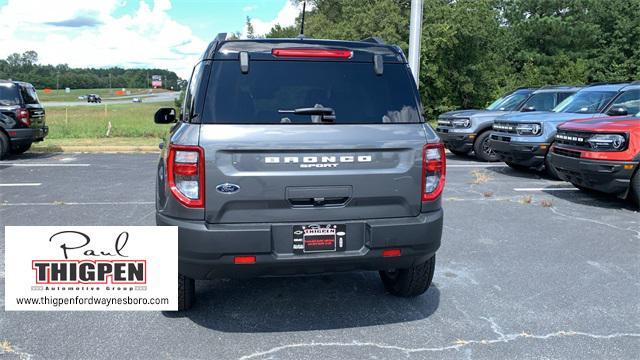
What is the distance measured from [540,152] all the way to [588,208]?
2485 millimetres

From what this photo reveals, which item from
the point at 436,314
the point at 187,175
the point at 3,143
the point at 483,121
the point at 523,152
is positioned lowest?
the point at 436,314

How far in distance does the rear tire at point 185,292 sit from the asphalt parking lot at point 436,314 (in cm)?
8

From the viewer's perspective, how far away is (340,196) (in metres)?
3.33

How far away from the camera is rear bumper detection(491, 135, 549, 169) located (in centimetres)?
995

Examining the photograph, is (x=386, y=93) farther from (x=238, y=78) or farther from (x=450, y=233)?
(x=450, y=233)

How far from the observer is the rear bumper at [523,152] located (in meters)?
9.95

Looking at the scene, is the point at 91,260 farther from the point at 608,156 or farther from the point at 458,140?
the point at 458,140

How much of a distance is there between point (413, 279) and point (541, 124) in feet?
23.1

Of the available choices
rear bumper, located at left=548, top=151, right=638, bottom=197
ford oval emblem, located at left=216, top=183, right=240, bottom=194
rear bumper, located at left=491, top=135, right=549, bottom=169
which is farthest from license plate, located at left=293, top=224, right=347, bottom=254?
rear bumper, located at left=491, top=135, right=549, bottom=169

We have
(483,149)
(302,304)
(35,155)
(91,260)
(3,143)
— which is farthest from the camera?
(35,155)

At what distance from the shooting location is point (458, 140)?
13.0 meters

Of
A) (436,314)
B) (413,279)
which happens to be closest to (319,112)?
(413,279)

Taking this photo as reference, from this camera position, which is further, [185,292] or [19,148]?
[19,148]

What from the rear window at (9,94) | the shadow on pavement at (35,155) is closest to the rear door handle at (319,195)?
the rear window at (9,94)
